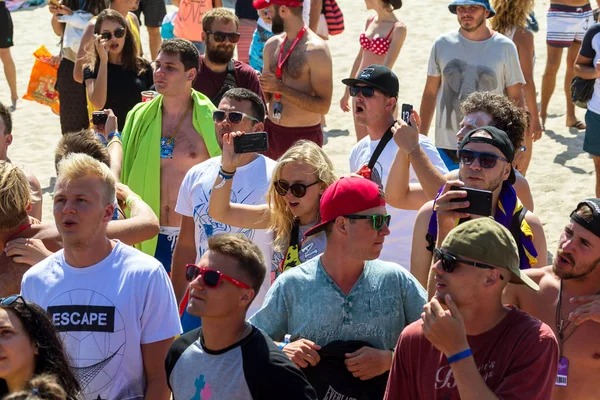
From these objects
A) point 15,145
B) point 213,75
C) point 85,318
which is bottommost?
point 15,145

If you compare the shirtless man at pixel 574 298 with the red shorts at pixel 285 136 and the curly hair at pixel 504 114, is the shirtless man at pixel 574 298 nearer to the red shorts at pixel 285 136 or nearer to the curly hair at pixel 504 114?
the curly hair at pixel 504 114

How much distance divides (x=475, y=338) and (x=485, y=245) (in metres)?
0.31

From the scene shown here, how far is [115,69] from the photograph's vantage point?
704cm

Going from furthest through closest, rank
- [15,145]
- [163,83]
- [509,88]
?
[15,145] → [509,88] → [163,83]

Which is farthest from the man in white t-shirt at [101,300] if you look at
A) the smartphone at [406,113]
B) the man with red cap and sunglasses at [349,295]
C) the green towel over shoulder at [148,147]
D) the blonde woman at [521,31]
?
the blonde woman at [521,31]

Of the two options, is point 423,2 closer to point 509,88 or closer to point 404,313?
point 509,88

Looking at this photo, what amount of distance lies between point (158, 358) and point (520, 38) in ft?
16.4

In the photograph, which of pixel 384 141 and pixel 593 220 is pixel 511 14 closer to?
pixel 384 141

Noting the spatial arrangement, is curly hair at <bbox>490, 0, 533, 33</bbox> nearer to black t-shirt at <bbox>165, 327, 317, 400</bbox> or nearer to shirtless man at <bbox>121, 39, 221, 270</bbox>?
shirtless man at <bbox>121, 39, 221, 270</bbox>

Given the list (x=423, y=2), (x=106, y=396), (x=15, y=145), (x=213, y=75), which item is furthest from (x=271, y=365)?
(x=423, y=2)

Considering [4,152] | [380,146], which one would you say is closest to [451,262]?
[380,146]

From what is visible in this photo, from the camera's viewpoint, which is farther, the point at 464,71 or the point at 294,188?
the point at 464,71

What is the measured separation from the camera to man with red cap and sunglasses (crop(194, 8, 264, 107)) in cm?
696

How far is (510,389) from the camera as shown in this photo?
3.04 m
